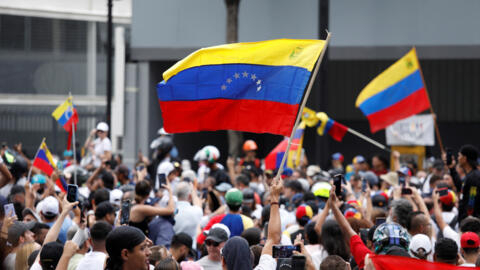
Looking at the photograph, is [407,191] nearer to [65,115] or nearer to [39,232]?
[39,232]

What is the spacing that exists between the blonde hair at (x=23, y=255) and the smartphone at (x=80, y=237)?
44cm

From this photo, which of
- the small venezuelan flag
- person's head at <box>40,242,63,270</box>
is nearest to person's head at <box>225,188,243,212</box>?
person's head at <box>40,242,63,270</box>

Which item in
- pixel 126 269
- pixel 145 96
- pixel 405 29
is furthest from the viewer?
pixel 145 96

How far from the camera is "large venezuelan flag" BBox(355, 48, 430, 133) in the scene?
1354 centimetres

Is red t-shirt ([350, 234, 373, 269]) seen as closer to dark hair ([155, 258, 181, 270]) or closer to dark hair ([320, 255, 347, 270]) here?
dark hair ([320, 255, 347, 270])

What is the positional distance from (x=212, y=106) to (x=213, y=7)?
18934mm

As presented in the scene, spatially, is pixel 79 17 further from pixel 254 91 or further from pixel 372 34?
pixel 254 91

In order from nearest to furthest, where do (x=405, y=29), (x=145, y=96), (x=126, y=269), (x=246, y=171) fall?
(x=126, y=269), (x=246, y=171), (x=405, y=29), (x=145, y=96)

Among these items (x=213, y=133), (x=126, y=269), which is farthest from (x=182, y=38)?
(x=126, y=269)

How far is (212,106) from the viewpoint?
24.0 ft

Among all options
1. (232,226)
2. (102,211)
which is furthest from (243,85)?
(102,211)

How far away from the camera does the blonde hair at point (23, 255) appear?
21.5 feet

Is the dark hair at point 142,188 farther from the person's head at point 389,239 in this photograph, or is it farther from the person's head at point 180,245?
the person's head at point 389,239

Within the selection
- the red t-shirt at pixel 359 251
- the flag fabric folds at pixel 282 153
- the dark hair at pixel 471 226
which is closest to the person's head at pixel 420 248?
the dark hair at pixel 471 226
